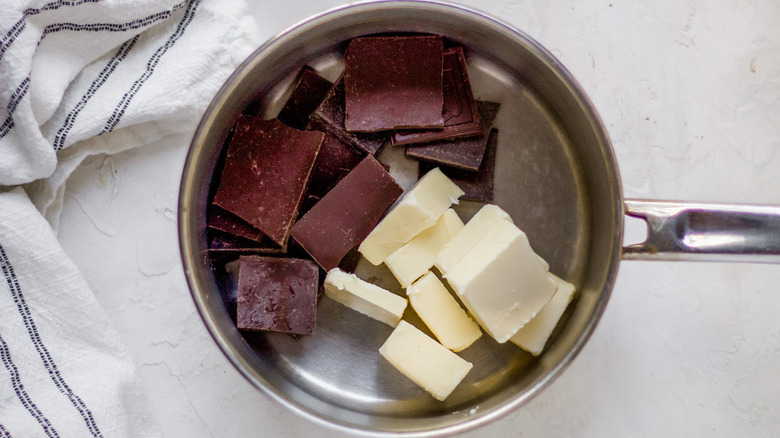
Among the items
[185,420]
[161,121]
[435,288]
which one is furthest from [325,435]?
[161,121]

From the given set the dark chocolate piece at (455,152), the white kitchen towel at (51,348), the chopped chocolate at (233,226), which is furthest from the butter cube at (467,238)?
the white kitchen towel at (51,348)

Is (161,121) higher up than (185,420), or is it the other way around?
(161,121)

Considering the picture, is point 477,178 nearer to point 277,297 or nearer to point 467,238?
point 467,238

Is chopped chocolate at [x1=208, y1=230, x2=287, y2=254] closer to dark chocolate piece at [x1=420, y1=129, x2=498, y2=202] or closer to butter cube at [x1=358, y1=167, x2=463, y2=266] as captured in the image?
butter cube at [x1=358, y1=167, x2=463, y2=266]

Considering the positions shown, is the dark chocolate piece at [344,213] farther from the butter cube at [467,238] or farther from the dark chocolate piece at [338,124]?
the butter cube at [467,238]

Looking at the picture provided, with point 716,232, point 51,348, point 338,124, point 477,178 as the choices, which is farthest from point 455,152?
point 51,348

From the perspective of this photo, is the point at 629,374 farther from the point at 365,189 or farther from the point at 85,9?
the point at 85,9
